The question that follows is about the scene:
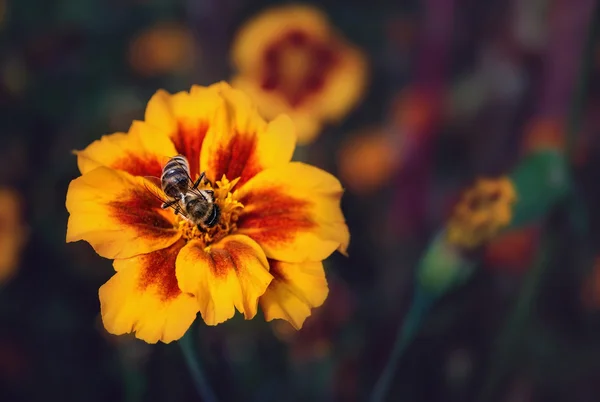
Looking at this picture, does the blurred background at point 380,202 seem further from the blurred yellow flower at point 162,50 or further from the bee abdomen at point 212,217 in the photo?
the bee abdomen at point 212,217

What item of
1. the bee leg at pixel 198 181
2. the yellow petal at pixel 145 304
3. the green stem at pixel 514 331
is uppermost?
the bee leg at pixel 198 181

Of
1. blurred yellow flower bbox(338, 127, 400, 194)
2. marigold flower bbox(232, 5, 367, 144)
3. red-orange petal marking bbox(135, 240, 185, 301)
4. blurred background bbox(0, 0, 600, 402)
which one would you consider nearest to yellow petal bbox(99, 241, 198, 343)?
red-orange petal marking bbox(135, 240, 185, 301)

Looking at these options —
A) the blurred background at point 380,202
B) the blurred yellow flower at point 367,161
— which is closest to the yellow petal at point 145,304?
the blurred background at point 380,202

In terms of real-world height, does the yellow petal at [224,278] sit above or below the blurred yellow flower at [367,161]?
above

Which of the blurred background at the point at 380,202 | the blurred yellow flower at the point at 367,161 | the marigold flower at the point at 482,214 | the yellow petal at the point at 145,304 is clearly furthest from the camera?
the blurred yellow flower at the point at 367,161

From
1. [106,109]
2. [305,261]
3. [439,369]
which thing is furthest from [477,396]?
[106,109]

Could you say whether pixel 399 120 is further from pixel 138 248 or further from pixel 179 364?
pixel 138 248
